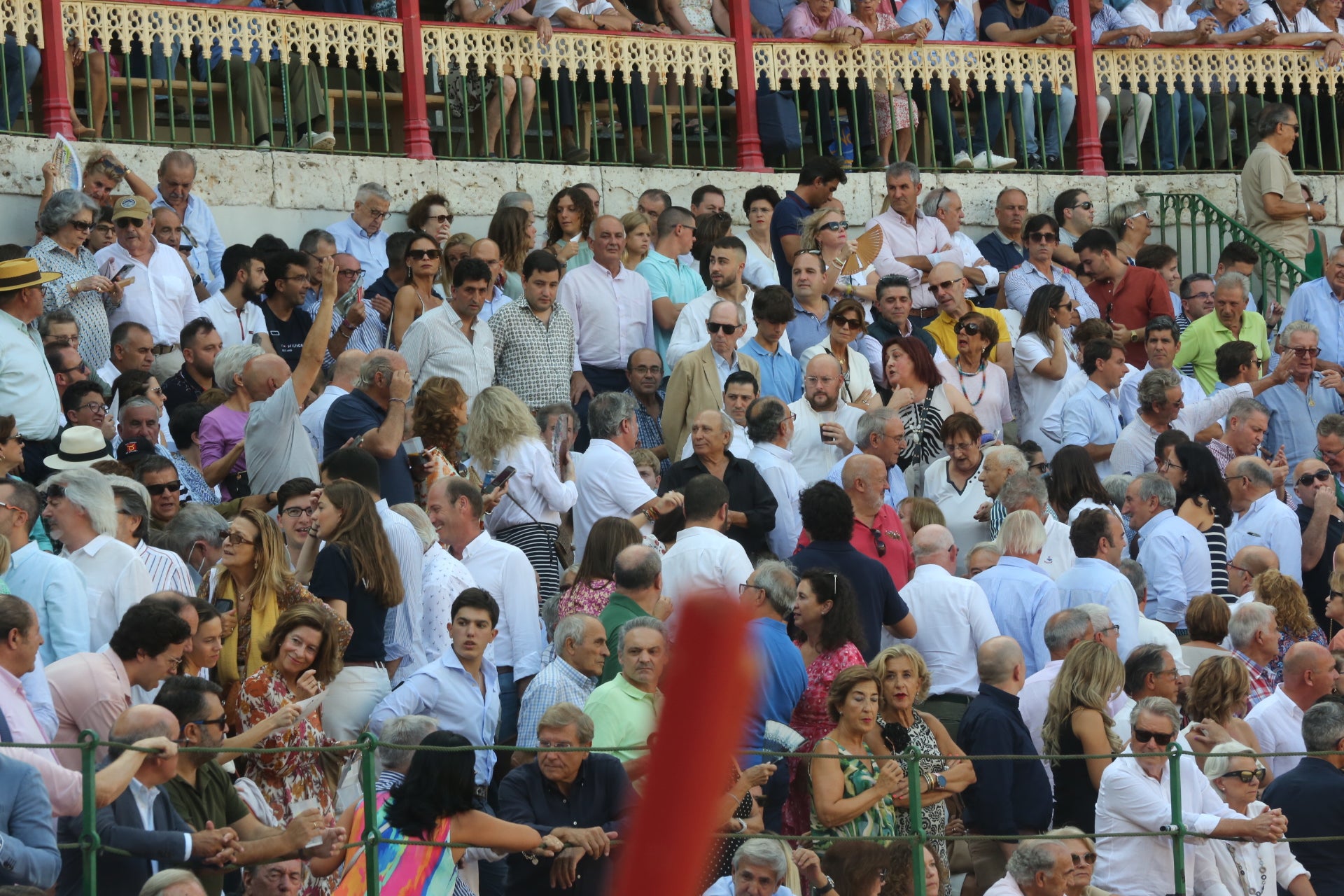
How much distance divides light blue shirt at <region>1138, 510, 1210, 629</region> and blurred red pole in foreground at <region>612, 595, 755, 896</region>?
9.56 meters

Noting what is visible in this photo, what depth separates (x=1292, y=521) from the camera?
35.5 feet

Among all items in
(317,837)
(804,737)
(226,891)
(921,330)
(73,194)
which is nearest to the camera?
(317,837)

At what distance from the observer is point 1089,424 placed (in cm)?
1241

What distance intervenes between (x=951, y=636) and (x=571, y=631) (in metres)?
1.90

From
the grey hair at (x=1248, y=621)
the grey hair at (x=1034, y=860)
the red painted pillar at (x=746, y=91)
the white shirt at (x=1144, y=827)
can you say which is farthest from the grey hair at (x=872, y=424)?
the red painted pillar at (x=746, y=91)

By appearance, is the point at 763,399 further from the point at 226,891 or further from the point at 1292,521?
the point at 226,891

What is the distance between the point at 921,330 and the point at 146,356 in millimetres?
4994

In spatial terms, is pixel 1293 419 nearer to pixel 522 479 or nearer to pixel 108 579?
pixel 522 479

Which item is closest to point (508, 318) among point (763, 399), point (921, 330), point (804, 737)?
point (763, 399)

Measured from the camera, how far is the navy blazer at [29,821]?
17.0 feet

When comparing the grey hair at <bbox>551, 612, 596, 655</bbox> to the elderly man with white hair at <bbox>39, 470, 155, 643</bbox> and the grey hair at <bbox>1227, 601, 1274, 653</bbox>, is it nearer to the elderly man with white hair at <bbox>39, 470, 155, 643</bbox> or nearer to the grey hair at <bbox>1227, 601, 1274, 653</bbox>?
the elderly man with white hair at <bbox>39, 470, 155, 643</bbox>

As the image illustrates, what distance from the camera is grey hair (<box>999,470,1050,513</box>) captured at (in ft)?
31.4

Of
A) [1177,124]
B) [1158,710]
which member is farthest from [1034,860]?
[1177,124]

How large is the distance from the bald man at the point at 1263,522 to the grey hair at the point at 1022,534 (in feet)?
7.40
